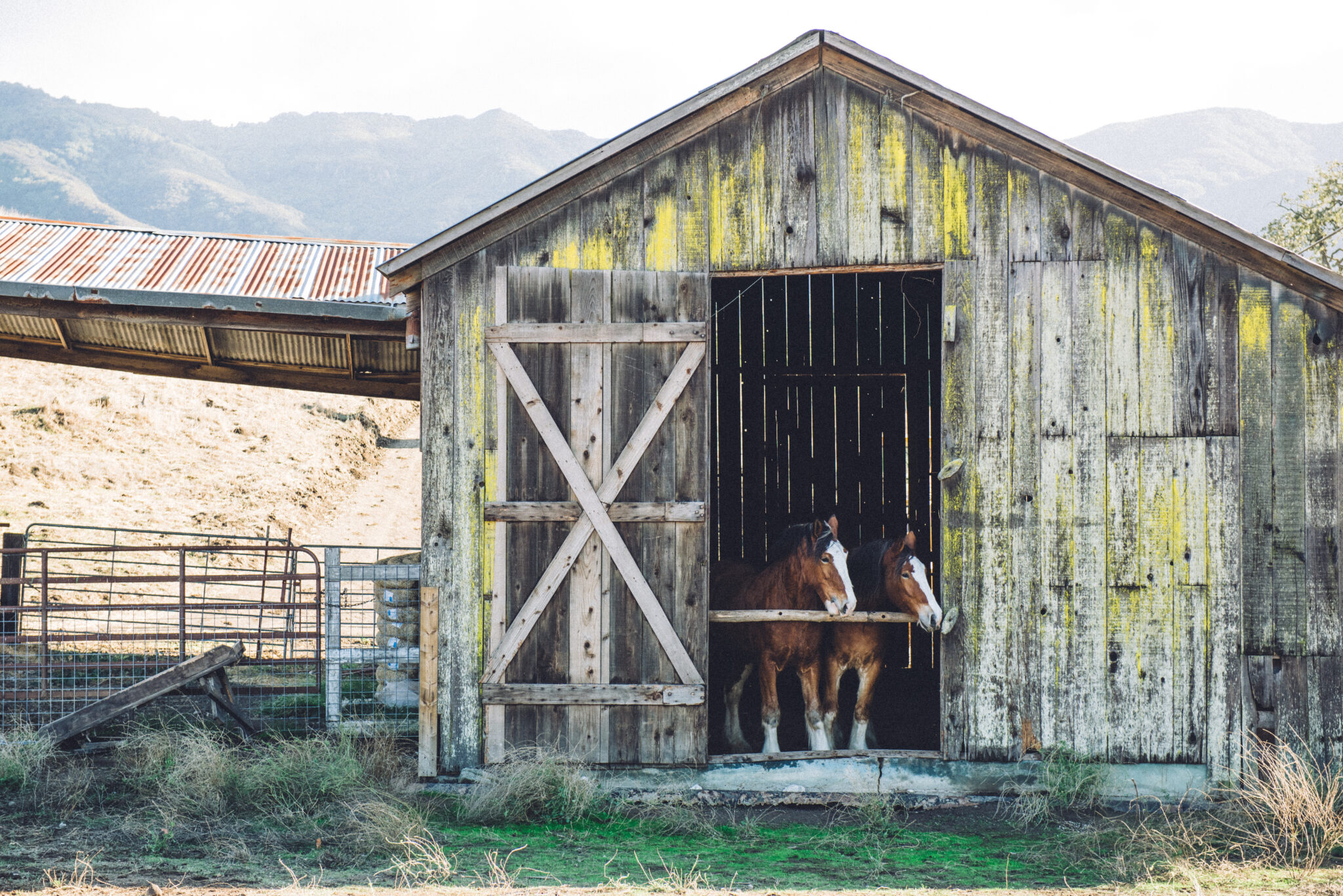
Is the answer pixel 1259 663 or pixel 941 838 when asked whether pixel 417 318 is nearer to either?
pixel 941 838

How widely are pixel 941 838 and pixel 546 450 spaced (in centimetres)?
342

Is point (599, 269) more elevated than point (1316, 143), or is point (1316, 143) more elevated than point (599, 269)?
point (1316, 143)

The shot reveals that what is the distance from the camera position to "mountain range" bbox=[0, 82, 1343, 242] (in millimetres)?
114125

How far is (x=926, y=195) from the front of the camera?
660cm

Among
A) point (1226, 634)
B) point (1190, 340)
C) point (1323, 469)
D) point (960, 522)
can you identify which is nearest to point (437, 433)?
point (960, 522)

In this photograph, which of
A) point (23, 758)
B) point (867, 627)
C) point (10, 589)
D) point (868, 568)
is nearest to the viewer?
point (23, 758)

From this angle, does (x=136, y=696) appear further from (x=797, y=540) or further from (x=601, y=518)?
(x=797, y=540)

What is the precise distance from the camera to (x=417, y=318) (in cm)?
699

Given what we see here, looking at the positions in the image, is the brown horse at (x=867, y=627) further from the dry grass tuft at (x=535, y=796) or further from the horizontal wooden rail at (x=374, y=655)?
the horizontal wooden rail at (x=374, y=655)

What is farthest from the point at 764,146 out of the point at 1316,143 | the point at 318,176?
the point at 1316,143

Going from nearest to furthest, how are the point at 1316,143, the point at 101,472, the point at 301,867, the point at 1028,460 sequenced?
the point at 301,867 < the point at 1028,460 < the point at 101,472 < the point at 1316,143

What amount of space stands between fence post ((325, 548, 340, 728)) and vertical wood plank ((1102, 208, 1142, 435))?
5407mm

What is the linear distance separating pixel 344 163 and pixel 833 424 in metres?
155

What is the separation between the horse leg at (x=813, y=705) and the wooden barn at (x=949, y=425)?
1.13 meters
